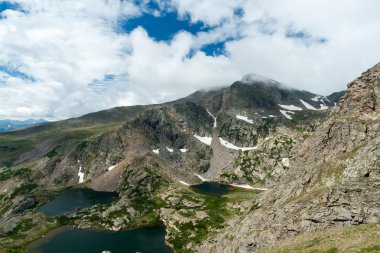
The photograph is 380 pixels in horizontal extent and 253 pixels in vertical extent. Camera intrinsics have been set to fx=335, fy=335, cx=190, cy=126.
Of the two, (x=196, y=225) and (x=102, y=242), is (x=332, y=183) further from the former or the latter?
(x=102, y=242)

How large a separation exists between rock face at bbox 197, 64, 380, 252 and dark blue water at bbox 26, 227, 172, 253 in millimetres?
32373

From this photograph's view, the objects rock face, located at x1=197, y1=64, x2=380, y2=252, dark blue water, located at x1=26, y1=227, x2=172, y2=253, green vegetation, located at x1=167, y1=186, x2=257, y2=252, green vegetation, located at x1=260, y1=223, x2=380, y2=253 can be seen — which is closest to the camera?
green vegetation, located at x1=260, y1=223, x2=380, y2=253

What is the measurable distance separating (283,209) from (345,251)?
168 ft

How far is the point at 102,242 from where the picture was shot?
169 meters

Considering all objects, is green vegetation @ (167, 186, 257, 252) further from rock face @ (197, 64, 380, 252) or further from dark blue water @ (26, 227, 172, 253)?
rock face @ (197, 64, 380, 252)

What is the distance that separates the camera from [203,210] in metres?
197

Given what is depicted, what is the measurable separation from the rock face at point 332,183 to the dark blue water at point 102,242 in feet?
106

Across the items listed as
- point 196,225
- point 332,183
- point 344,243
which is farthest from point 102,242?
point 344,243

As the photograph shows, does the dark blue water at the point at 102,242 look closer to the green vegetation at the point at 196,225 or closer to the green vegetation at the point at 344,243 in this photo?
the green vegetation at the point at 196,225

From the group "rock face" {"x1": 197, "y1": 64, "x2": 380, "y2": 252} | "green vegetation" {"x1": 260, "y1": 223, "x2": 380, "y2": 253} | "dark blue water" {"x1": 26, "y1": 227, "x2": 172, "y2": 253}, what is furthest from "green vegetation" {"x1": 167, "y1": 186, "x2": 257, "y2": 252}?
"green vegetation" {"x1": 260, "y1": 223, "x2": 380, "y2": 253}

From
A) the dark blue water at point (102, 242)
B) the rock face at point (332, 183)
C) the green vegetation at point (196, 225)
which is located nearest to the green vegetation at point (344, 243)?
the rock face at point (332, 183)

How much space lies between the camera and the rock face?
79.2 metres

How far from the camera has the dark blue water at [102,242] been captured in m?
157

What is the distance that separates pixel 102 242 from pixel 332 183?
120019mm
